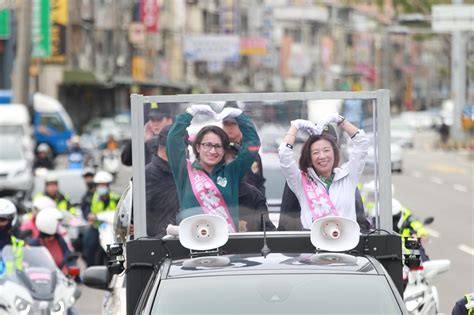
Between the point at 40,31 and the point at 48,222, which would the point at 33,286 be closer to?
the point at 48,222

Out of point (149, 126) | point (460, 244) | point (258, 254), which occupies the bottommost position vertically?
point (460, 244)

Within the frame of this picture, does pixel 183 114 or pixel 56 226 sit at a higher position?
pixel 183 114

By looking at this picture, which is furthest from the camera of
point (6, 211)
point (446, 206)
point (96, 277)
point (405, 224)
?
point (446, 206)

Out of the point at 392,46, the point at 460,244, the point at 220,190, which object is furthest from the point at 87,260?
the point at 392,46

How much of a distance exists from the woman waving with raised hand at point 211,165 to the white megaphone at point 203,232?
26.2 inches

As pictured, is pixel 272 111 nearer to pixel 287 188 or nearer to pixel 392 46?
pixel 287 188

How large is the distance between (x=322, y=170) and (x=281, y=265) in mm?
1614

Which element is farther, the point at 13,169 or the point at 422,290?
the point at 13,169

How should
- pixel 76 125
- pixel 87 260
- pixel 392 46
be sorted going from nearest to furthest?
pixel 87 260
pixel 76 125
pixel 392 46

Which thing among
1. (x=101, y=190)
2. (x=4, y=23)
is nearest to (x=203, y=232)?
(x=101, y=190)

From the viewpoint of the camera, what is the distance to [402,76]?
614 ft

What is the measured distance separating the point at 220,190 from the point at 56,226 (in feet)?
16.8

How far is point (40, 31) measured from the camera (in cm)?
6106

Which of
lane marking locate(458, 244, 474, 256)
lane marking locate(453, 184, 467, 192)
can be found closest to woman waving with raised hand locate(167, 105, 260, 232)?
lane marking locate(458, 244, 474, 256)
